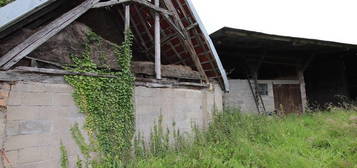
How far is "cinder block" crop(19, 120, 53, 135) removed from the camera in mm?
3289

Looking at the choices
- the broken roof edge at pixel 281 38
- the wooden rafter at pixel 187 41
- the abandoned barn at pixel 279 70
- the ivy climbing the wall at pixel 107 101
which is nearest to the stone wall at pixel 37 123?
the ivy climbing the wall at pixel 107 101

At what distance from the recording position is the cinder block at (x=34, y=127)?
3.29 metres

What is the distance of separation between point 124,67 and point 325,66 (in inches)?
434

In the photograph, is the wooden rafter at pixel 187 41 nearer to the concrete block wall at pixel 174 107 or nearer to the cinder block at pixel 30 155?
the concrete block wall at pixel 174 107

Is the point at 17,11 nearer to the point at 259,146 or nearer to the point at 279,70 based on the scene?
the point at 259,146

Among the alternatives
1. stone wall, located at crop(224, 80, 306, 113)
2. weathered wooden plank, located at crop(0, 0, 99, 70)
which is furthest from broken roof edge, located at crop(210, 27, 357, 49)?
weathered wooden plank, located at crop(0, 0, 99, 70)

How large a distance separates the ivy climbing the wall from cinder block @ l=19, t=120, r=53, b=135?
426mm

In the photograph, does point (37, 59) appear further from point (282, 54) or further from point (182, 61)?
point (282, 54)

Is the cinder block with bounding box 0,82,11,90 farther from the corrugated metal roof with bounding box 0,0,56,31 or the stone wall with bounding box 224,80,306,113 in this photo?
the stone wall with bounding box 224,80,306,113

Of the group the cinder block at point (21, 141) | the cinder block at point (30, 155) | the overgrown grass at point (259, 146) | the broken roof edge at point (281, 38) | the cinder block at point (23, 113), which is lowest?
the overgrown grass at point (259, 146)

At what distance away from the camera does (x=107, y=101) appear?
4.29 metres

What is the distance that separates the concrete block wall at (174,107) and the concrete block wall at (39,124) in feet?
4.62

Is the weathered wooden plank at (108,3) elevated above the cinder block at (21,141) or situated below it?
above

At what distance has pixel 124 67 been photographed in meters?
4.65
